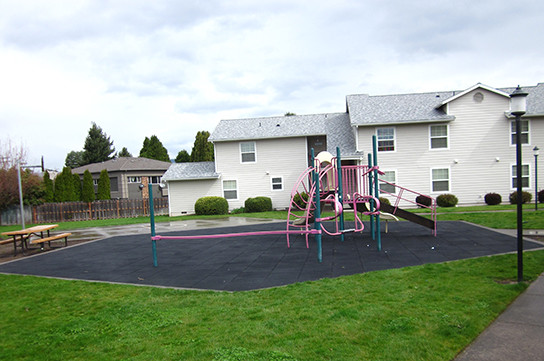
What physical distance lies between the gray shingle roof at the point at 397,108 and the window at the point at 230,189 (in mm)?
9035

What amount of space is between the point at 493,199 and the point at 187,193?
1924 cm

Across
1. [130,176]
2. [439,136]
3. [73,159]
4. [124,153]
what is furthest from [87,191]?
[73,159]

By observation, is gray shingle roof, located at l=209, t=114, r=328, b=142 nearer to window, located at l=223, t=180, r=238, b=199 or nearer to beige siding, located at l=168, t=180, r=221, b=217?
window, located at l=223, t=180, r=238, b=199

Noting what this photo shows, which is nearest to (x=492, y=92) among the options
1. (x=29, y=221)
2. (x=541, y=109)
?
(x=541, y=109)

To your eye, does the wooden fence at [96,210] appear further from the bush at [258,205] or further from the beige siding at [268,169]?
the bush at [258,205]

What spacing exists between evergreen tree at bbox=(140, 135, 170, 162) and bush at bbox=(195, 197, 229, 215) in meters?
31.6

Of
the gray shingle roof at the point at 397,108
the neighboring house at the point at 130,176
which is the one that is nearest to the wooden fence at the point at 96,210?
the neighboring house at the point at 130,176

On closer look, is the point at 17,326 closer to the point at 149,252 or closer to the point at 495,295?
the point at 149,252

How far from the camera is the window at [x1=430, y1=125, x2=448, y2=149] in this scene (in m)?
22.6

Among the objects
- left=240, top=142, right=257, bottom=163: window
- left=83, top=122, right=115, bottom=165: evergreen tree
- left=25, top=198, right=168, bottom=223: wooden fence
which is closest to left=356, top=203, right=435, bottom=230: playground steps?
left=240, top=142, right=257, bottom=163: window

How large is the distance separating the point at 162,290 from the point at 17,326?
222cm

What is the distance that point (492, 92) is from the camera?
22.0 m

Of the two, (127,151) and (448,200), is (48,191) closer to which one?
(448,200)

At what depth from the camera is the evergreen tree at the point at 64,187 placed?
102 feet
